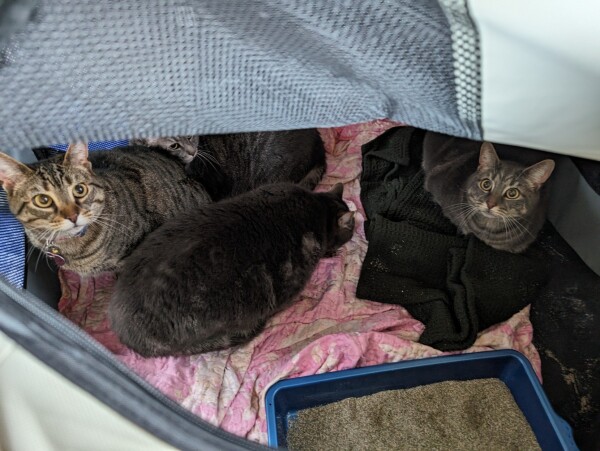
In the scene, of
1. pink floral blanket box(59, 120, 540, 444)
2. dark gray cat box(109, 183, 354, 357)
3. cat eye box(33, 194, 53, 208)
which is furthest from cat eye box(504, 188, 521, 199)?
cat eye box(33, 194, 53, 208)

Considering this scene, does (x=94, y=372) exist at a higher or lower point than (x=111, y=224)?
higher

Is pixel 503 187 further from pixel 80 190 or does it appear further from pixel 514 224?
pixel 80 190

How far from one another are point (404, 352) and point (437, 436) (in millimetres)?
238

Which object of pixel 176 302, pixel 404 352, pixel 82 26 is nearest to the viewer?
pixel 82 26

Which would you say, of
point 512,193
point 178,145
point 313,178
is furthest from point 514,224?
point 178,145

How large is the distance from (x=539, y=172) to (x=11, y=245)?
4.71ft

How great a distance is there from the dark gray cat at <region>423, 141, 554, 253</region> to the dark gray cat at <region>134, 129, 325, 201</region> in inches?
16.2

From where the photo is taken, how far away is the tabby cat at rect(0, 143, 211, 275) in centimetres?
125

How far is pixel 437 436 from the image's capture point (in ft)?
4.34

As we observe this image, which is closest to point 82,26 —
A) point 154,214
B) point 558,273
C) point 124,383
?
point 124,383

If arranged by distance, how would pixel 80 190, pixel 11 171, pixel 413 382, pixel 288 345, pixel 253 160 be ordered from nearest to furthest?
pixel 11 171
pixel 80 190
pixel 413 382
pixel 288 345
pixel 253 160

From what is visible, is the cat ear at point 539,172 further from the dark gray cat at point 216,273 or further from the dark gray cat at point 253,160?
the dark gray cat at point 253,160

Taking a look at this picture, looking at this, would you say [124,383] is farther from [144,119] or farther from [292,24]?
[292,24]

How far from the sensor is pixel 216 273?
1.26m
